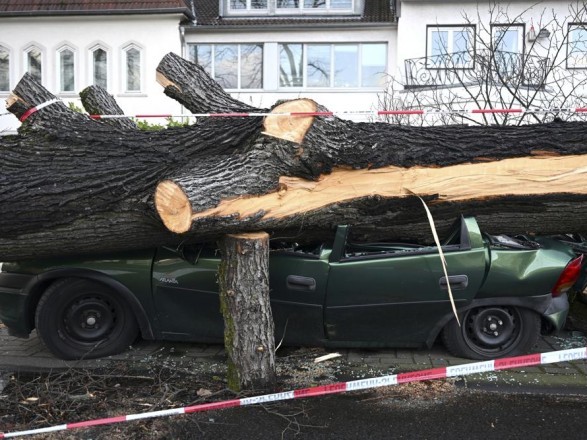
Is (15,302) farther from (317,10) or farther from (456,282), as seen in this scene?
(317,10)

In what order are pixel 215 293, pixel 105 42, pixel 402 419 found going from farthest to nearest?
pixel 105 42, pixel 215 293, pixel 402 419

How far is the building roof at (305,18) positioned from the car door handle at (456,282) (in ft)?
50.2

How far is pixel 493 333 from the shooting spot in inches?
192

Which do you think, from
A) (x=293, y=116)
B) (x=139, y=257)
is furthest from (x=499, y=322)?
(x=139, y=257)

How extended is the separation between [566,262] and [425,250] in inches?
47.5

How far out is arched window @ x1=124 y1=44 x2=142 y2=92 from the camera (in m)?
18.7

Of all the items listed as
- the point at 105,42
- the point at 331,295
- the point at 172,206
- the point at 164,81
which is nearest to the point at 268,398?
the point at 331,295

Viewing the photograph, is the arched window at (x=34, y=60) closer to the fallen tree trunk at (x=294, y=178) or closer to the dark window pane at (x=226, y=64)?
the dark window pane at (x=226, y=64)

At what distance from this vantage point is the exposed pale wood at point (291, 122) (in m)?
4.09

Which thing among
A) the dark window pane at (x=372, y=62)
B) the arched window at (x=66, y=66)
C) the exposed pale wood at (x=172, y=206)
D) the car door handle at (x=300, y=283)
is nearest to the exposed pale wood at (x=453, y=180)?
the car door handle at (x=300, y=283)

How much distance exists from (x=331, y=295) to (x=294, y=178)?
1046 millimetres

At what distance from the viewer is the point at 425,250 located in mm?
4629

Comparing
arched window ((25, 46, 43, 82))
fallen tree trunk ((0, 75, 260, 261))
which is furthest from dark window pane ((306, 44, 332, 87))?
fallen tree trunk ((0, 75, 260, 261))

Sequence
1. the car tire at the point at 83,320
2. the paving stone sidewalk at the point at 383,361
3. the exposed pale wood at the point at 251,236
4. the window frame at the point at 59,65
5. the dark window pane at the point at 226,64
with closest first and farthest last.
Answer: the exposed pale wood at the point at 251,236, the paving stone sidewalk at the point at 383,361, the car tire at the point at 83,320, the window frame at the point at 59,65, the dark window pane at the point at 226,64
